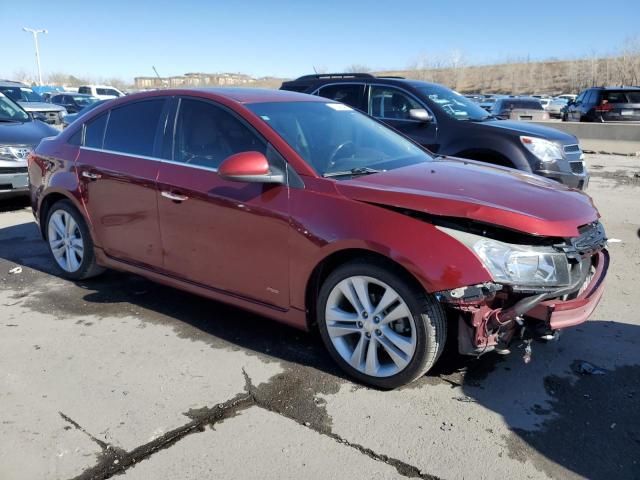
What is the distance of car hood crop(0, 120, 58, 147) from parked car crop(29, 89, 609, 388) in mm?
3949

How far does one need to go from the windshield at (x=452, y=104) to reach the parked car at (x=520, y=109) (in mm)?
11032

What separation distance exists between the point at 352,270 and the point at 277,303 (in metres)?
0.65

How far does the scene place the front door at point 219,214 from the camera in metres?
3.53

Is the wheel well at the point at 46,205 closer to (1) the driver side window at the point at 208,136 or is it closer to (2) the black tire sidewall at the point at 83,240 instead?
(2) the black tire sidewall at the point at 83,240

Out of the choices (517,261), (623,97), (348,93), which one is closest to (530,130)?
(348,93)

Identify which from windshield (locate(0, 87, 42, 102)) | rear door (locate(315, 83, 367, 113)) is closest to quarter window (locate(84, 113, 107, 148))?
rear door (locate(315, 83, 367, 113))

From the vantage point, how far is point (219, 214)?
3734mm

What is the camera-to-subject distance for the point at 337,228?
10.6 ft

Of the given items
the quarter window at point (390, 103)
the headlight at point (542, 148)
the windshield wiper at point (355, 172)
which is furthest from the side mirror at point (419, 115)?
the windshield wiper at point (355, 172)

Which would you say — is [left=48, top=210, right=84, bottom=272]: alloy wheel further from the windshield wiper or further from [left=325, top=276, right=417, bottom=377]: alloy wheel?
[left=325, top=276, right=417, bottom=377]: alloy wheel

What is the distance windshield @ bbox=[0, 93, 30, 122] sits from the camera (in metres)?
8.90

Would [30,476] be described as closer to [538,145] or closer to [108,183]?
[108,183]

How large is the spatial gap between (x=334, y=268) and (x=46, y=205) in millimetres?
3265

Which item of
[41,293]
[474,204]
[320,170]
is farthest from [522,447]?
[41,293]
